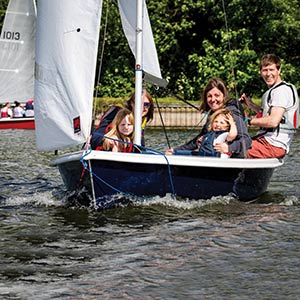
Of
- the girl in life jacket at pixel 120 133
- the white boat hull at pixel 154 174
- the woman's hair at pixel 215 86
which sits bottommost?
the white boat hull at pixel 154 174

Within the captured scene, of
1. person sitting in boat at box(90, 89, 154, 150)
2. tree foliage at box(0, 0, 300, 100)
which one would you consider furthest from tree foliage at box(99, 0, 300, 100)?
person sitting in boat at box(90, 89, 154, 150)

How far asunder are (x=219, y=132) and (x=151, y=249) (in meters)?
2.93

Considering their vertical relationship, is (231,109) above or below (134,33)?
below

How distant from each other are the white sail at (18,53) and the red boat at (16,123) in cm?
64

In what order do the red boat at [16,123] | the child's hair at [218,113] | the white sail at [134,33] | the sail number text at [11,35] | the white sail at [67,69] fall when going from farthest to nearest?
the sail number text at [11,35] < the red boat at [16,123] < the white sail at [134,33] < the child's hair at [218,113] < the white sail at [67,69]

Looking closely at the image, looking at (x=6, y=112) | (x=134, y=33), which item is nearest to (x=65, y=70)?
(x=134, y=33)

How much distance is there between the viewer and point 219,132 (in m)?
11.4

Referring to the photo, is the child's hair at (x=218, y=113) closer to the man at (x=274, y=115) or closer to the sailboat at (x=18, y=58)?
the man at (x=274, y=115)

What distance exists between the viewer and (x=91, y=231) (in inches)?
387

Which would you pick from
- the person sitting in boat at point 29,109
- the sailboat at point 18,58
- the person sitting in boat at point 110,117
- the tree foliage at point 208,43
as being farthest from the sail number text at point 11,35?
the person sitting in boat at point 110,117

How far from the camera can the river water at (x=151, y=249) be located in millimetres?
7371

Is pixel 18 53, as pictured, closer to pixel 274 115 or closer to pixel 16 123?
pixel 16 123

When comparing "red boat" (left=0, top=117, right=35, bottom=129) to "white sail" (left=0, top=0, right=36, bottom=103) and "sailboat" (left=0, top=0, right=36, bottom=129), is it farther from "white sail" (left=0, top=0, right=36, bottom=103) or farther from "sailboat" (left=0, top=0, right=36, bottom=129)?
"white sail" (left=0, top=0, right=36, bottom=103)

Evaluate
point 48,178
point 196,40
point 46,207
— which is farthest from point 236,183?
point 196,40
